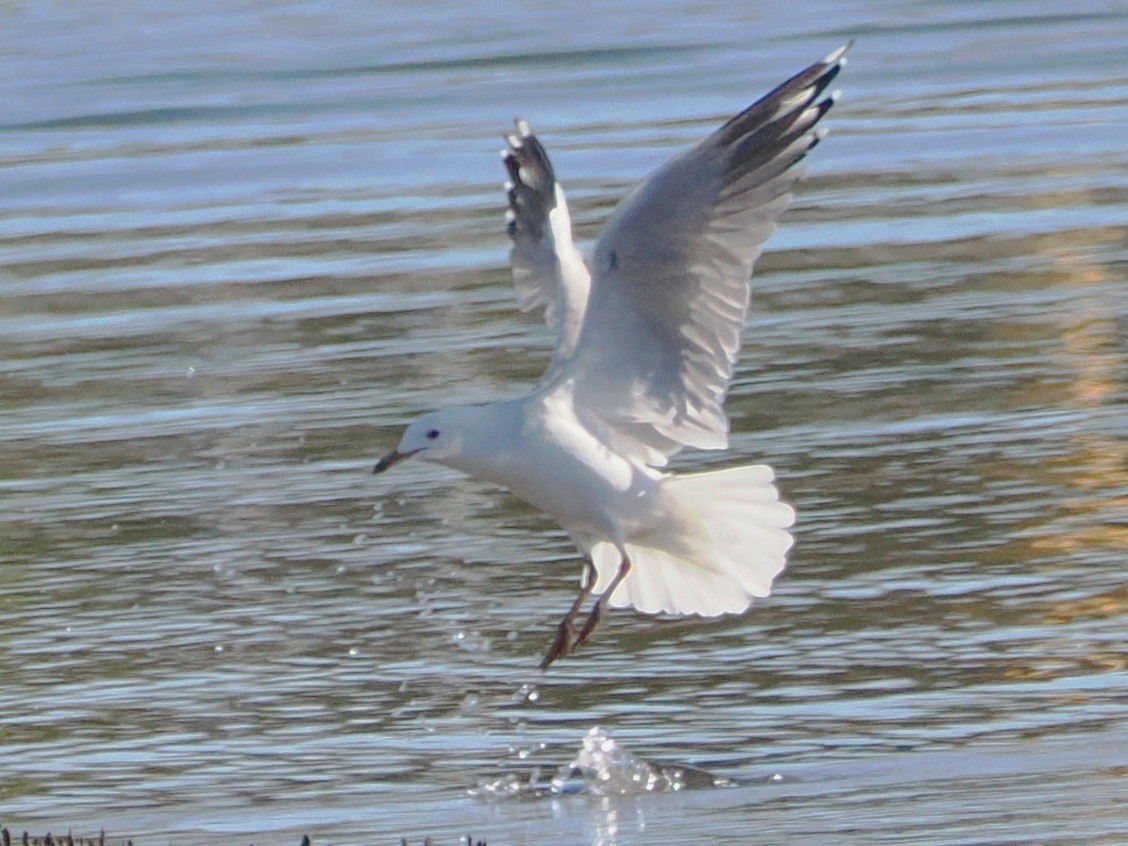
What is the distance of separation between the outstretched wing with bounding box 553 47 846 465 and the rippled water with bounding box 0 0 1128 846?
2.22 feet

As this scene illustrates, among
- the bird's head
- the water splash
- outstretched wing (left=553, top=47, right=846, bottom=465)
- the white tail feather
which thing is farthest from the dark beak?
the water splash

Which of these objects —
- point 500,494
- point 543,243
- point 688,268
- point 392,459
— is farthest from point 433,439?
point 500,494

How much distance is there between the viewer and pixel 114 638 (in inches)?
304

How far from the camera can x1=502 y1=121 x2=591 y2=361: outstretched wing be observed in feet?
25.4

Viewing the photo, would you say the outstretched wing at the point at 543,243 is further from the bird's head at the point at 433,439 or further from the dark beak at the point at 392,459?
the dark beak at the point at 392,459

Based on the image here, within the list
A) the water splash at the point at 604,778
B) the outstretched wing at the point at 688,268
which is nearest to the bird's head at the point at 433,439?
the outstretched wing at the point at 688,268

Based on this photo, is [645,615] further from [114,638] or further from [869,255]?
[869,255]

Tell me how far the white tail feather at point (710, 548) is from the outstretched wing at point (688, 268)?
20cm

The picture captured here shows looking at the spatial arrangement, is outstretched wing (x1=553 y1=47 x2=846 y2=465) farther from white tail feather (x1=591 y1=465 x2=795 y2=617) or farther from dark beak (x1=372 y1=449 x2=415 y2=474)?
dark beak (x1=372 y1=449 x2=415 y2=474)

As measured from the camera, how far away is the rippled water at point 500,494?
20.9ft

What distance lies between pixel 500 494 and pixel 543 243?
4.48ft

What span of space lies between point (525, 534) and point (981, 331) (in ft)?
9.58

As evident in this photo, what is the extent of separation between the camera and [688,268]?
7.51 m

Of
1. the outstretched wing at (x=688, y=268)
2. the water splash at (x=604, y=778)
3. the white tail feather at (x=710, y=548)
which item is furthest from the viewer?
the white tail feather at (x=710, y=548)
